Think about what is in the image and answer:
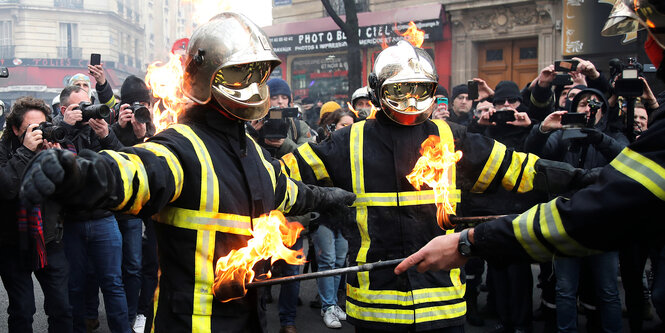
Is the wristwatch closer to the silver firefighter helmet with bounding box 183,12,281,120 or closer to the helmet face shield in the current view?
the silver firefighter helmet with bounding box 183,12,281,120

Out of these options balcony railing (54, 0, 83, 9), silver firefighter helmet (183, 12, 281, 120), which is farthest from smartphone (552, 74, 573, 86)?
balcony railing (54, 0, 83, 9)

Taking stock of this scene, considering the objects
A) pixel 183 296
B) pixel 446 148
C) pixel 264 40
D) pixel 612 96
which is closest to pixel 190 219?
pixel 183 296

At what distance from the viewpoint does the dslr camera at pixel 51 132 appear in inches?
167

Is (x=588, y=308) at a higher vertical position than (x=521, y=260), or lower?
lower

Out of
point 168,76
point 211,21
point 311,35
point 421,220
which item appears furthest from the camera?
point 311,35

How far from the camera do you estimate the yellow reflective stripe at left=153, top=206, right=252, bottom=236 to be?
2.46 meters

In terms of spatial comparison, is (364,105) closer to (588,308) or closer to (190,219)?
(588,308)

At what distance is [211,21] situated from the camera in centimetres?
284

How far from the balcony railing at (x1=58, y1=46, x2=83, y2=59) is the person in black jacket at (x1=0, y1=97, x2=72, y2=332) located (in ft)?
150

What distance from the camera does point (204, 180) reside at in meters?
2.47

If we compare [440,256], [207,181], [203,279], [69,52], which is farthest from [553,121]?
[69,52]

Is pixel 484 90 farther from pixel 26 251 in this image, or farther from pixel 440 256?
pixel 26 251

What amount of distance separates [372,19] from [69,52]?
3695cm

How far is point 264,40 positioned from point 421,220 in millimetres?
1359
